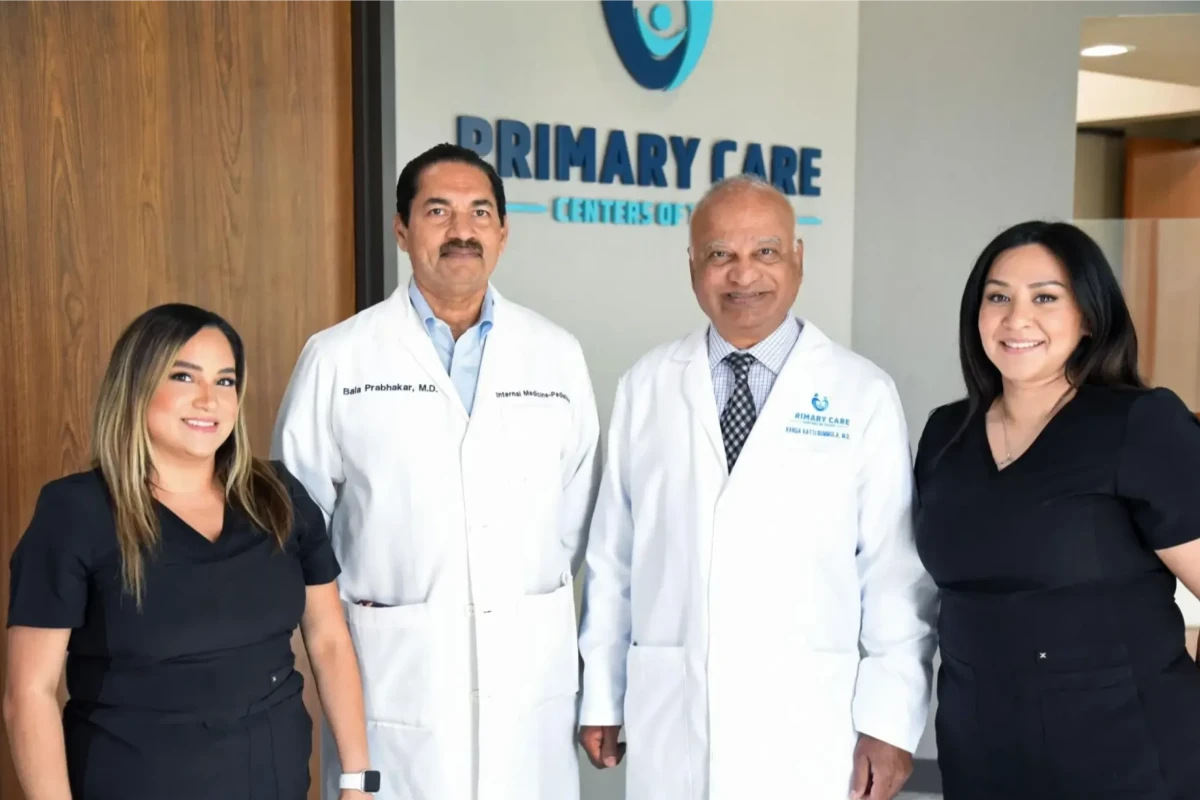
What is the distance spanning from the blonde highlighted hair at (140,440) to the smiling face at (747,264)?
0.85 meters

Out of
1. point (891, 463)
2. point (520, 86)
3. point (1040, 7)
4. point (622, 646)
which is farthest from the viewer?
point (1040, 7)

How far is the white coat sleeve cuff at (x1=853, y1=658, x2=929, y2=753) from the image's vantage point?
6.40 ft

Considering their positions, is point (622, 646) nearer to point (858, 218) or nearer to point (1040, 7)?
point (858, 218)

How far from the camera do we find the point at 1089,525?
1.71m

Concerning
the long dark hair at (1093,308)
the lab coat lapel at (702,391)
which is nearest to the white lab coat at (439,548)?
the lab coat lapel at (702,391)

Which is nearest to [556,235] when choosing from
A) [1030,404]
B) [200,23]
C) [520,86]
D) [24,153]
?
[520,86]

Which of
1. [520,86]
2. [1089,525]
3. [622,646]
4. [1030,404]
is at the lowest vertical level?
[622,646]

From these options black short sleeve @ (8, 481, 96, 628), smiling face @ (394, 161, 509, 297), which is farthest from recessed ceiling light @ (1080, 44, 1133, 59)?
black short sleeve @ (8, 481, 96, 628)

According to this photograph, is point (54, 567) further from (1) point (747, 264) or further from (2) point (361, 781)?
(1) point (747, 264)

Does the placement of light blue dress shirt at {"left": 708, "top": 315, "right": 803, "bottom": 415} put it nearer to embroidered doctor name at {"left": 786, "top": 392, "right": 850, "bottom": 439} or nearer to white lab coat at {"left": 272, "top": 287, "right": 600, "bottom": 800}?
embroidered doctor name at {"left": 786, "top": 392, "right": 850, "bottom": 439}

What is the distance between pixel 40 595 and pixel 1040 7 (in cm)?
315

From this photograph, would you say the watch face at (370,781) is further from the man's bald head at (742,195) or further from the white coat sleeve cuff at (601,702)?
the man's bald head at (742,195)

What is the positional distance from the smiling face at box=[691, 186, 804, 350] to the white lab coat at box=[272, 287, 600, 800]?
0.38 meters

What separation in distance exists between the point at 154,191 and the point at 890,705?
6.04 feet
